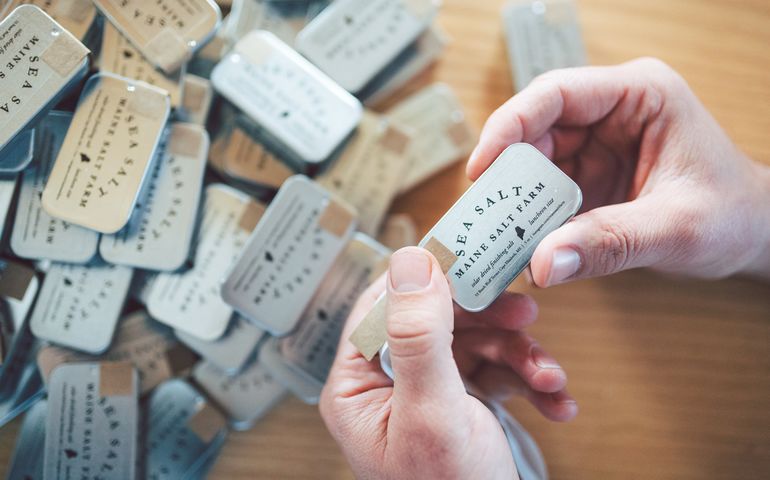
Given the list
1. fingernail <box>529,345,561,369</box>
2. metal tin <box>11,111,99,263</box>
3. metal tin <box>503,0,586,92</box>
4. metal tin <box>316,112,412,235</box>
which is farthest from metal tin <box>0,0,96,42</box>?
fingernail <box>529,345,561,369</box>

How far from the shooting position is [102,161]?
38.2 inches

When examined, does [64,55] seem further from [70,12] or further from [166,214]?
[166,214]

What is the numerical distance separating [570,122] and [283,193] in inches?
21.6

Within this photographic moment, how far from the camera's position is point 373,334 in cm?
77

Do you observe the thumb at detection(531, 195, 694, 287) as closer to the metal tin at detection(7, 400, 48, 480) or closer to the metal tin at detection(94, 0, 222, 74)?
the metal tin at detection(94, 0, 222, 74)

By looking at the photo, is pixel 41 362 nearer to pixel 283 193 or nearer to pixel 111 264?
pixel 111 264

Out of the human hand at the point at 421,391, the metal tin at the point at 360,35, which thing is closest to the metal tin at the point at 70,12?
the metal tin at the point at 360,35

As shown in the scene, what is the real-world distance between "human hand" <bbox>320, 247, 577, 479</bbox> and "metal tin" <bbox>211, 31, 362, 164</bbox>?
13.7 inches

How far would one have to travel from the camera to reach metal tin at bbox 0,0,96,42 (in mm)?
981

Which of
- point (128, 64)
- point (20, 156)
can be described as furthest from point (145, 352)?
point (128, 64)

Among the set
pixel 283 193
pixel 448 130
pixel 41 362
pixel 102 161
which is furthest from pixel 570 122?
pixel 41 362

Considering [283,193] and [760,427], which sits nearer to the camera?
[283,193]

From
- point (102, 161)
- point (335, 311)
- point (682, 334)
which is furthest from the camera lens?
point (682, 334)

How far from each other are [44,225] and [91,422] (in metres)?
0.38
